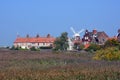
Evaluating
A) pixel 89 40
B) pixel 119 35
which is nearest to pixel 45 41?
pixel 89 40

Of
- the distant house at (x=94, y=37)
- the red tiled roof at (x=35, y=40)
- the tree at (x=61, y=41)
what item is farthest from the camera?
the red tiled roof at (x=35, y=40)

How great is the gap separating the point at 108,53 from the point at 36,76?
97.1 ft

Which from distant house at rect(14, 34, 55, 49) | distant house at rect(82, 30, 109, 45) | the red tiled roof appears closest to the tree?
distant house at rect(82, 30, 109, 45)

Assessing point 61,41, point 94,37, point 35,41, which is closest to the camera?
point 61,41

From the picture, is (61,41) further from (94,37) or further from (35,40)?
(35,40)

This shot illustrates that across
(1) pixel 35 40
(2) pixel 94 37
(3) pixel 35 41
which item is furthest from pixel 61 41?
(1) pixel 35 40

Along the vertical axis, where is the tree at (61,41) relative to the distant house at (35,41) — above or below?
below

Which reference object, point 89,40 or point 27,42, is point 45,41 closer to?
point 27,42

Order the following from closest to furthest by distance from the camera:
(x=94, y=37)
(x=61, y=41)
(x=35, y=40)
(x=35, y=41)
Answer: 1. (x=61, y=41)
2. (x=94, y=37)
3. (x=35, y=41)
4. (x=35, y=40)

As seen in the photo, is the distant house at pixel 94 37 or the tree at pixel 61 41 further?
the distant house at pixel 94 37

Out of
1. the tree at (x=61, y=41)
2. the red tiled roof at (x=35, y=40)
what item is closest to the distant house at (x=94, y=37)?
the red tiled roof at (x=35, y=40)

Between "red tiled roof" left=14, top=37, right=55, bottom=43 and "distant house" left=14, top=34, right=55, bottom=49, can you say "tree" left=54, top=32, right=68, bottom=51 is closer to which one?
"distant house" left=14, top=34, right=55, bottom=49

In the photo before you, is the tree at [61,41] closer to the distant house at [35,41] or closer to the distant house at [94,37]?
the distant house at [94,37]

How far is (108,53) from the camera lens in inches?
1873
